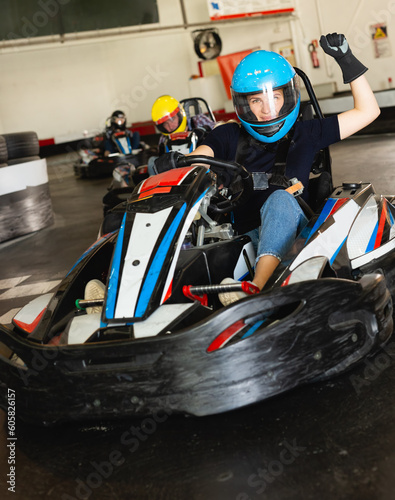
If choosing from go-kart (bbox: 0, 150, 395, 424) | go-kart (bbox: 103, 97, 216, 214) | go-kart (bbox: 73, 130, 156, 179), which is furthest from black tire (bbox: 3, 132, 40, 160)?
go-kart (bbox: 0, 150, 395, 424)

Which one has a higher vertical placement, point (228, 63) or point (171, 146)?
point (228, 63)

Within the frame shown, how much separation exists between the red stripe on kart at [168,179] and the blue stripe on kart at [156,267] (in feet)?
0.43

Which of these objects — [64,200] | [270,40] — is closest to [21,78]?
[270,40]

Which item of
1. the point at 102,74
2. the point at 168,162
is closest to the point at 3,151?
the point at 168,162

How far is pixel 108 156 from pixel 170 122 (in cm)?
473

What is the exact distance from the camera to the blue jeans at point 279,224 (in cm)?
204

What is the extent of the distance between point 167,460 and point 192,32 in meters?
13.2

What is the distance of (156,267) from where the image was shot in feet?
6.07

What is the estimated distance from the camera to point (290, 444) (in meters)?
1.52

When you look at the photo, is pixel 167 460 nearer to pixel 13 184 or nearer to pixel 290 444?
pixel 290 444

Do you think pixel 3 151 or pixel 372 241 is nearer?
pixel 372 241

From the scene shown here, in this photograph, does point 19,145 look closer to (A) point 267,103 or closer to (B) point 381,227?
(A) point 267,103

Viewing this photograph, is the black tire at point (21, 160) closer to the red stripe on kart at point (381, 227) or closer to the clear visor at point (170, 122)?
the clear visor at point (170, 122)

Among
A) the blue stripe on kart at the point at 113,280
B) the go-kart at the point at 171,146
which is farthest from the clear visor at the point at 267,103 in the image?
the go-kart at the point at 171,146
